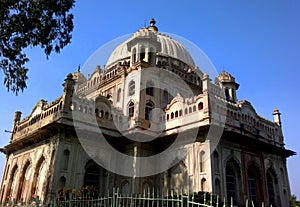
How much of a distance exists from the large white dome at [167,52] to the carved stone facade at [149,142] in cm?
378

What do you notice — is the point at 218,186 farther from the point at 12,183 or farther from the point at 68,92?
the point at 12,183

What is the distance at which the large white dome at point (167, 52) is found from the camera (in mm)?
28784

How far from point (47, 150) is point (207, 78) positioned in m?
12.1

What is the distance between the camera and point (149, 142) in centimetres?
2030

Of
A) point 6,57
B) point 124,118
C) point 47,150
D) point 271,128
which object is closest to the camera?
point 6,57

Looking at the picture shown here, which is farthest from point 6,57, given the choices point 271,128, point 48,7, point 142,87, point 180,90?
point 271,128

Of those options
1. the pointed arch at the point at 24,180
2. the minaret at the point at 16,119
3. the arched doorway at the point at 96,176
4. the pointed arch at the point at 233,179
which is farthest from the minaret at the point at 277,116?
the minaret at the point at 16,119

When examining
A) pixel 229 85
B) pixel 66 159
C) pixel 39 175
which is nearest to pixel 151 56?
pixel 229 85

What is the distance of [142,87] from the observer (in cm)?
2167

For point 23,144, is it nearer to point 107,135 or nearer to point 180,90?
point 107,135

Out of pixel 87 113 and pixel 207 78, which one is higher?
pixel 207 78

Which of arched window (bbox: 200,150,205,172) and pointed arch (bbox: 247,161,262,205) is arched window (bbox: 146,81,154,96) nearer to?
arched window (bbox: 200,150,205,172)

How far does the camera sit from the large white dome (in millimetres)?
28784

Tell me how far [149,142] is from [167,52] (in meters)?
12.3
